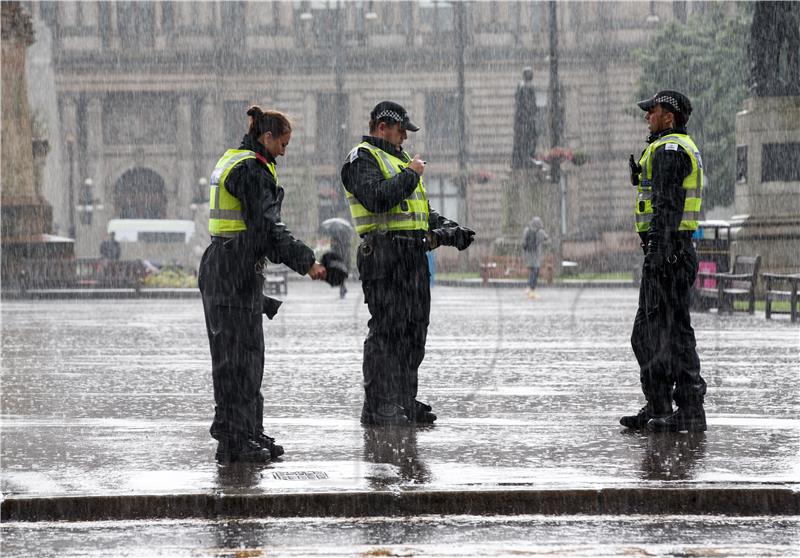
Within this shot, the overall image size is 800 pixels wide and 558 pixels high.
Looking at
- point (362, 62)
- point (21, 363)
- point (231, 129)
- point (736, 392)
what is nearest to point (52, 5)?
point (231, 129)

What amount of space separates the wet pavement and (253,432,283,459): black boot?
0.11 m

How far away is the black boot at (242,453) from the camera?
7758 millimetres

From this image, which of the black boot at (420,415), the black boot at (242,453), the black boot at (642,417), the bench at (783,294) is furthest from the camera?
the bench at (783,294)

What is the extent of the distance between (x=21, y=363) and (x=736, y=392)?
272 inches

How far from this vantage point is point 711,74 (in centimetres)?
5525

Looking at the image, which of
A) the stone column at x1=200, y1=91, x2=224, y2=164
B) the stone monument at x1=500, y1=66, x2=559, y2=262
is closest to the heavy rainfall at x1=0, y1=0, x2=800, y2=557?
the stone monument at x1=500, y1=66, x2=559, y2=262

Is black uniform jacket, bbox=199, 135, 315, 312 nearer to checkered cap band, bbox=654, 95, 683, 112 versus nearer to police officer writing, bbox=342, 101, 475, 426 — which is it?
police officer writing, bbox=342, 101, 475, 426

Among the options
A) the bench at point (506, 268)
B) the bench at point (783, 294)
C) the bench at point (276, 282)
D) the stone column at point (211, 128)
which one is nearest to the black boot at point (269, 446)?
the bench at point (783, 294)

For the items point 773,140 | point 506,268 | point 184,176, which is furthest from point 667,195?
point 184,176

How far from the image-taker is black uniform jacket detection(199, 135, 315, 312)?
25.3ft

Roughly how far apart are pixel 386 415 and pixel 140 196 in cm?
6337

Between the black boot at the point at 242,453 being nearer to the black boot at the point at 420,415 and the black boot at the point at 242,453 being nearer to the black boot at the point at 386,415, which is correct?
the black boot at the point at 386,415

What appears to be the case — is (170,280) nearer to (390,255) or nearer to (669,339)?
(390,255)

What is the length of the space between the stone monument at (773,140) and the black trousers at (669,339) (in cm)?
1550
